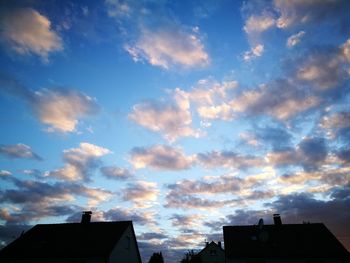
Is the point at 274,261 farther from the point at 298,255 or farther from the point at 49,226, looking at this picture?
the point at 49,226

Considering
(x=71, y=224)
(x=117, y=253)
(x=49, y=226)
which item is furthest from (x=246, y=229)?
(x=49, y=226)

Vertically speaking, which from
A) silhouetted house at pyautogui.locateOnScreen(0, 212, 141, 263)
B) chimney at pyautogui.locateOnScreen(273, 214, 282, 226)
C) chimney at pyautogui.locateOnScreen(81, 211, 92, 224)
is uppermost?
chimney at pyautogui.locateOnScreen(273, 214, 282, 226)

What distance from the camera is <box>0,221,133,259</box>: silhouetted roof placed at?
2734 cm

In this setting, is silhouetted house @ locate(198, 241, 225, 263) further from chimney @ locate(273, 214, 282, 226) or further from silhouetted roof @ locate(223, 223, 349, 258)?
chimney @ locate(273, 214, 282, 226)

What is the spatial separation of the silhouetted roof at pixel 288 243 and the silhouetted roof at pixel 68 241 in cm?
1339

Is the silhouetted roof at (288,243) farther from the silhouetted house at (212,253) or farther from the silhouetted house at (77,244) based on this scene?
the silhouetted house at (212,253)

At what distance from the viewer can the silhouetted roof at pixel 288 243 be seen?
29.8 meters

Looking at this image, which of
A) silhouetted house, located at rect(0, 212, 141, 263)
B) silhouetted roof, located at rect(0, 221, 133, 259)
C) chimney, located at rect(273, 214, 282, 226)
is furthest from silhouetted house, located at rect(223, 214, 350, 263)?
silhouetted roof, located at rect(0, 221, 133, 259)

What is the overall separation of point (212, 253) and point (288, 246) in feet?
91.0

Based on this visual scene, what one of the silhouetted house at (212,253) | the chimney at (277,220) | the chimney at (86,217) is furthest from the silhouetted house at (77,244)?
the silhouetted house at (212,253)

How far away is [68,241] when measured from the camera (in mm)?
29328

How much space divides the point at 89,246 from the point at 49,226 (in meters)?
9.69

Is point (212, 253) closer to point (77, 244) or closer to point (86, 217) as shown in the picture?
point (86, 217)

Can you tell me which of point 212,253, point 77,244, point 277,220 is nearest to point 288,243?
point 277,220
